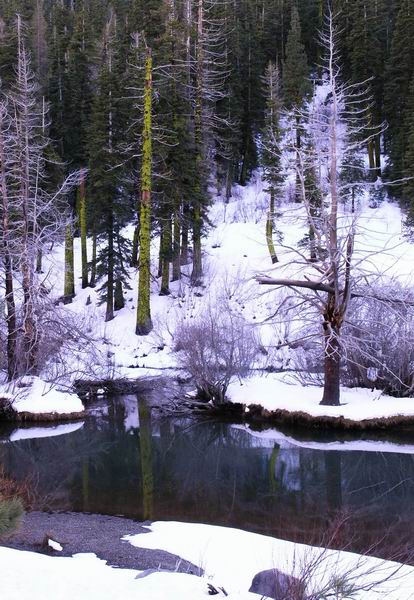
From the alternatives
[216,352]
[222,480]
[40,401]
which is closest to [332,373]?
[216,352]

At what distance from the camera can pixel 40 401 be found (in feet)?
65.6

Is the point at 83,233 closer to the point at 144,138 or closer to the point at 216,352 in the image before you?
the point at 144,138

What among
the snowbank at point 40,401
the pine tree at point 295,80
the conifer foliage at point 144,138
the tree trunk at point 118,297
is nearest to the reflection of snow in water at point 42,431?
the snowbank at point 40,401

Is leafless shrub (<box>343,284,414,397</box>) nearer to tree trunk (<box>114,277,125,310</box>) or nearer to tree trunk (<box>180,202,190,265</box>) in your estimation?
tree trunk (<box>180,202,190,265</box>)

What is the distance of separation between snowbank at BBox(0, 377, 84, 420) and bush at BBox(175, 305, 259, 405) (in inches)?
151

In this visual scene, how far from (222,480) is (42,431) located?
6.54 metres

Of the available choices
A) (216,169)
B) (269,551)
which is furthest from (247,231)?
(269,551)

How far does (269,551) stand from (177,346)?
1325 centimetres

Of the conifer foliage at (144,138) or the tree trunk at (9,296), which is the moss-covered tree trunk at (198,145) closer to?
the conifer foliage at (144,138)

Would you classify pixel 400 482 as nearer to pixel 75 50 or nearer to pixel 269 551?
pixel 269 551

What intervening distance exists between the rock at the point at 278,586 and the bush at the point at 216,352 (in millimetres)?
13126

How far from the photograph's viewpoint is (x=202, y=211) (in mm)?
31328

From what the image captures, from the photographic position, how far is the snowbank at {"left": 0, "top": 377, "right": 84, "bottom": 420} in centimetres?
1967

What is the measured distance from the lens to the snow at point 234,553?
7.70 metres
